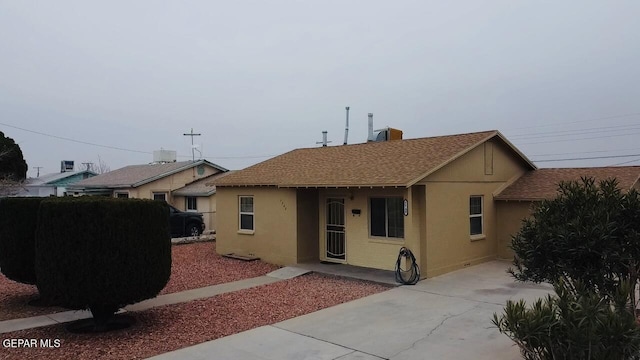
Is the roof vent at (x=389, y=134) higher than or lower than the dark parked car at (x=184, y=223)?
higher

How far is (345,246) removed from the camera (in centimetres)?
1352

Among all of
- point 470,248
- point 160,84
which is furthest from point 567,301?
point 160,84

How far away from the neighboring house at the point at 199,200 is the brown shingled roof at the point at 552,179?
14449 mm

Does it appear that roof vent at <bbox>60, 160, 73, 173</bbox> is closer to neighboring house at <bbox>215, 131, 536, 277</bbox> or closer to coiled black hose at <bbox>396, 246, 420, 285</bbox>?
neighboring house at <bbox>215, 131, 536, 277</bbox>

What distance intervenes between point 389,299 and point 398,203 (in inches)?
130

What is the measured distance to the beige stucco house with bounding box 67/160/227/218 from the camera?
87.7 feet

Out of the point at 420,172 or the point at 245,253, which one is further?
the point at 245,253

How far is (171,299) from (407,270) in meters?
5.61

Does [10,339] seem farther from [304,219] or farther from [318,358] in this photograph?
[304,219]

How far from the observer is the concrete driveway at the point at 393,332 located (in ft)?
20.9

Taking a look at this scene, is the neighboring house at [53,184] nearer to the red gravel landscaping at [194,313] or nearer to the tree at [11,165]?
the tree at [11,165]

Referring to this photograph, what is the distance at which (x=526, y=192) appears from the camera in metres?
14.0

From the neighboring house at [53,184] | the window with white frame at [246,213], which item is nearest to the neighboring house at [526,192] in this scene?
the window with white frame at [246,213]

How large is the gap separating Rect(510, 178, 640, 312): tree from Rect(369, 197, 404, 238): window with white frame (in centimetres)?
592
